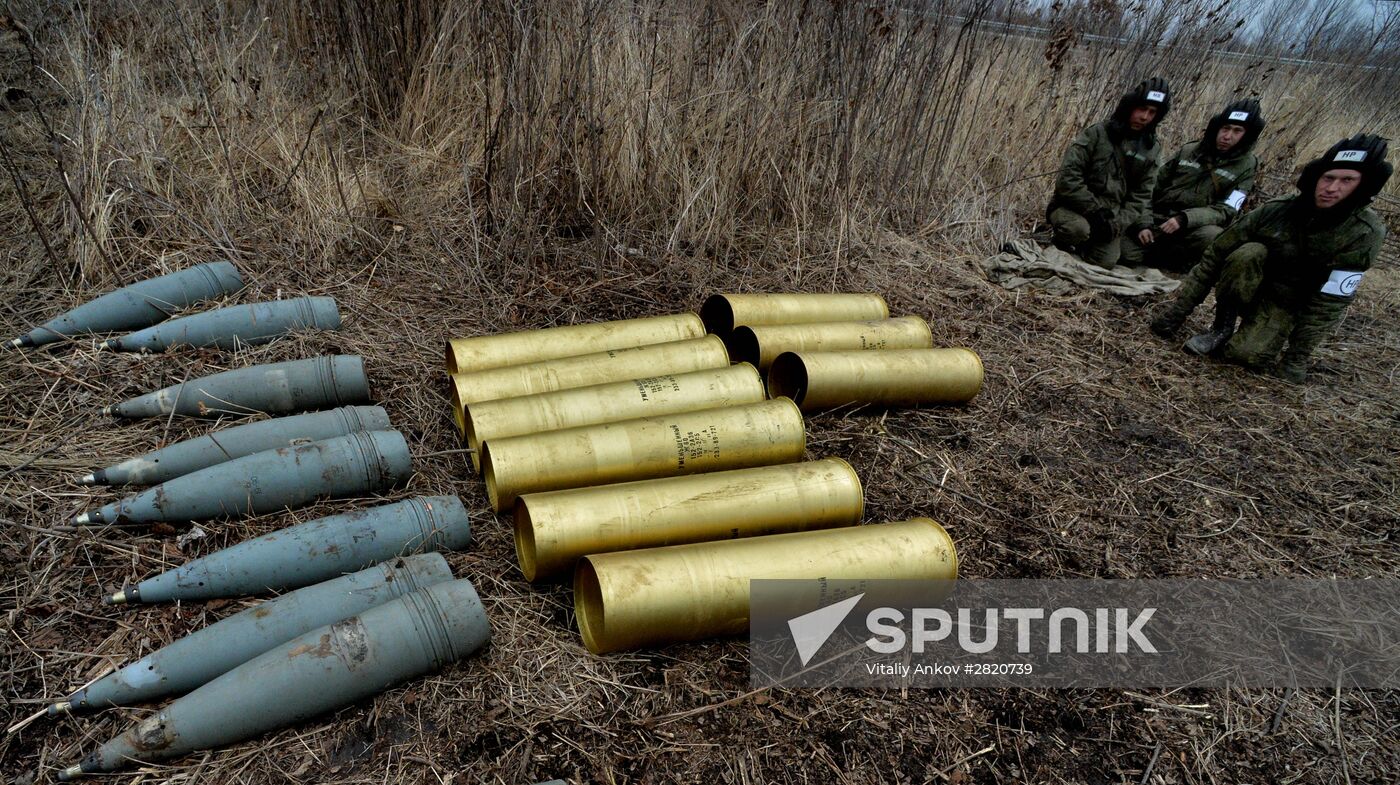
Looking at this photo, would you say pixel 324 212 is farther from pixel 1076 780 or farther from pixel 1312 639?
pixel 1312 639

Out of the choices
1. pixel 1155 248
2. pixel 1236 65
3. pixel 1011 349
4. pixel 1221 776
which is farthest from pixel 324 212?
pixel 1236 65

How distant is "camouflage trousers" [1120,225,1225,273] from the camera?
633 centimetres

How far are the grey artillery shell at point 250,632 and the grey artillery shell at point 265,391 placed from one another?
1.21m

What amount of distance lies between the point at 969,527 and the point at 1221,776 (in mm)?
1145

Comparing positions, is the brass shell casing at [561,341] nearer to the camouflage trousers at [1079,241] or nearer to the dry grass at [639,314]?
the dry grass at [639,314]

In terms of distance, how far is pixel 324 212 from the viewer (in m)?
4.49

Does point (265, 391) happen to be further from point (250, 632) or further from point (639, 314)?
point (639, 314)

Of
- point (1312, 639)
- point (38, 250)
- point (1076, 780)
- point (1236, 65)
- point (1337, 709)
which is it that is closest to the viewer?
point (1076, 780)

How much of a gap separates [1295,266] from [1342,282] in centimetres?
27

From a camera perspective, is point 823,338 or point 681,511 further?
point 823,338

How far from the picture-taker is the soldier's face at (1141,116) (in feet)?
19.2

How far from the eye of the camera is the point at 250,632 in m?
2.13
